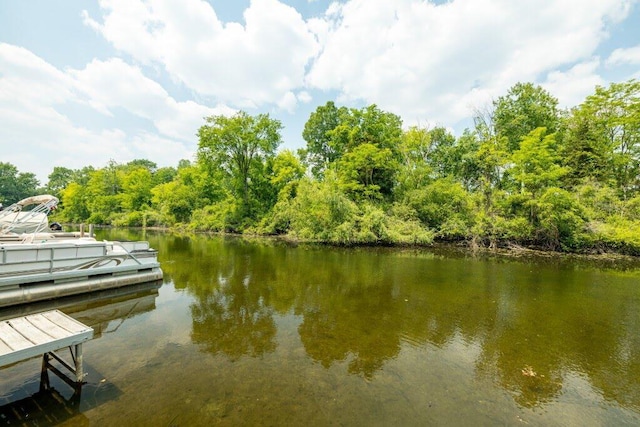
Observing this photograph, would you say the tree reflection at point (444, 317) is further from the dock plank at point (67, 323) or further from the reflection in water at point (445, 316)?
the dock plank at point (67, 323)

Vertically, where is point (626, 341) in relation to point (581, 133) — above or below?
below

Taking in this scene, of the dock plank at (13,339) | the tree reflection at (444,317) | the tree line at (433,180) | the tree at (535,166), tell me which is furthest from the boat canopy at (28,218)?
Answer: the tree at (535,166)

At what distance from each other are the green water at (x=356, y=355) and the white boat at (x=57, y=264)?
0.74m

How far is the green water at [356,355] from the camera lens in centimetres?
374

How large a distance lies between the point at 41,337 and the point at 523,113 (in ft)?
130

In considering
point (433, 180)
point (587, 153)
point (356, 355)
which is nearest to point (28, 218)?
point (356, 355)

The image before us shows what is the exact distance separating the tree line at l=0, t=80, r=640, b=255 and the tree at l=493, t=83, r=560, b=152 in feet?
0.38

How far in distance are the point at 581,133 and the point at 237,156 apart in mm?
36036

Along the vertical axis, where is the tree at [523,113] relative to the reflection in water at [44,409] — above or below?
above

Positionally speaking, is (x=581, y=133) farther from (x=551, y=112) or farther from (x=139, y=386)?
(x=139, y=386)

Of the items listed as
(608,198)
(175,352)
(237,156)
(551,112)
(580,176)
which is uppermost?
(551,112)

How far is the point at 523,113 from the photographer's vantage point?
Answer: 30.6m

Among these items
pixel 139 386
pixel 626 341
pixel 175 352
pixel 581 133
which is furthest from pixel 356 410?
pixel 581 133

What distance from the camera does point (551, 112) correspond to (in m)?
30.9
